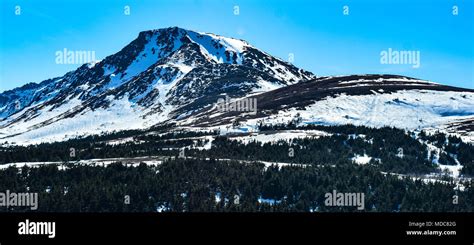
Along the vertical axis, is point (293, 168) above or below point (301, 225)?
below

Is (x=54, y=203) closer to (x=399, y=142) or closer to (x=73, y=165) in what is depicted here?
(x=73, y=165)

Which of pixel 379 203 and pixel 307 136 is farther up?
pixel 307 136

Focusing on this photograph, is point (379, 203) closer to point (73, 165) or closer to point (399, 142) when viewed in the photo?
point (399, 142)

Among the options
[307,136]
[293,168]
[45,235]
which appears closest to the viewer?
[45,235]

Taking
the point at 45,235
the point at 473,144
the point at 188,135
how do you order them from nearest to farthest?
1. the point at 45,235
2. the point at 473,144
3. the point at 188,135

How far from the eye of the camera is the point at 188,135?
642 ft

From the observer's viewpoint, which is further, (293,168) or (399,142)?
(399,142)

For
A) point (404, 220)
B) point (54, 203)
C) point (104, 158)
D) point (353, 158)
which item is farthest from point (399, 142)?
point (404, 220)

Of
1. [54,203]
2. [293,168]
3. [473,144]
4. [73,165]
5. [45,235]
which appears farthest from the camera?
[473,144]

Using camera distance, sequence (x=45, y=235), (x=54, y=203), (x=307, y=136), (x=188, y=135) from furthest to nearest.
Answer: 1. (x=188, y=135)
2. (x=307, y=136)
3. (x=54, y=203)
4. (x=45, y=235)

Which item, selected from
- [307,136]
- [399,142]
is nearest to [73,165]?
[307,136]

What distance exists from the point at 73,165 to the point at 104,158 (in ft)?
61.3

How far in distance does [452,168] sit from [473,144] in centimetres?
1806

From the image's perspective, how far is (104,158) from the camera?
15988cm
